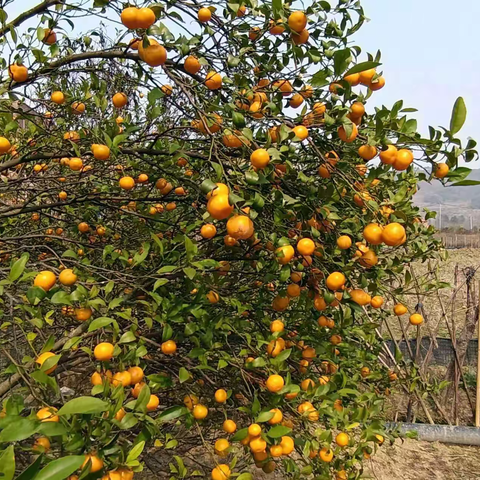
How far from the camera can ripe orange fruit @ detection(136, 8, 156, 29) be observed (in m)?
1.23

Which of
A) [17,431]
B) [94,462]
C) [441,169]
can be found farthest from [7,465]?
[441,169]

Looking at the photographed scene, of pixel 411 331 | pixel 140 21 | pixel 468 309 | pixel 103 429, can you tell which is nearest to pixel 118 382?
pixel 103 429

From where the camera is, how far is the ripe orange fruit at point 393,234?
3.94ft

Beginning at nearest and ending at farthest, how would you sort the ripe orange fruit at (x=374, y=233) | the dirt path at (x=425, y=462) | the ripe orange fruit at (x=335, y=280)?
1. the ripe orange fruit at (x=374, y=233)
2. the ripe orange fruit at (x=335, y=280)
3. the dirt path at (x=425, y=462)

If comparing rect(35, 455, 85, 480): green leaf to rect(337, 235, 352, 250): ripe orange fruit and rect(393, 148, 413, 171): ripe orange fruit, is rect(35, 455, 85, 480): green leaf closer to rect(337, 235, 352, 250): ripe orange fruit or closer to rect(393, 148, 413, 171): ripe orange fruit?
rect(337, 235, 352, 250): ripe orange fruit

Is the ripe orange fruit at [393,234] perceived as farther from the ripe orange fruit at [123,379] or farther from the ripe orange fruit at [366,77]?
the ripe orange fruit at [123,379]

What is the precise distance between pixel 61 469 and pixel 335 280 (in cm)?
96

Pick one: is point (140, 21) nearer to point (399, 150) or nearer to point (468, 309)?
point (399, 150)

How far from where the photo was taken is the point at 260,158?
1203mm

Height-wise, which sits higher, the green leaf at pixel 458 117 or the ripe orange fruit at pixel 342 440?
the green leaf at pixel 458 117

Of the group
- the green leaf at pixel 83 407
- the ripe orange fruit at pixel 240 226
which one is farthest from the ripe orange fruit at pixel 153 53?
the green leaf at pixel 83 407

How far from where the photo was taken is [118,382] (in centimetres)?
130

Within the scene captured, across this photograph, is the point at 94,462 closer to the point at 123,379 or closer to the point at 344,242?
the point at 123,379

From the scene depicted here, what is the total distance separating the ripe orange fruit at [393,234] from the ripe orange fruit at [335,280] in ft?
0.70
